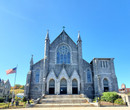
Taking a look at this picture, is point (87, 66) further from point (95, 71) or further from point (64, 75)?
point (64, 75)

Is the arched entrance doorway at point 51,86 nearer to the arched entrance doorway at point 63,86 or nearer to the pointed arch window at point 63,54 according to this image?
the arched entrance doorway at point 63,86

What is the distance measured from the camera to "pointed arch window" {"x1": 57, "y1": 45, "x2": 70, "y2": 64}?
34013mm

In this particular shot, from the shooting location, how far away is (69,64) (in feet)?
110

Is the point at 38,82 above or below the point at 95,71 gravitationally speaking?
below

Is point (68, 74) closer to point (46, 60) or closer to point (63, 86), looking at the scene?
point (63, 86)

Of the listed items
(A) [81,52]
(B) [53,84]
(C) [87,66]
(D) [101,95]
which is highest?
(A) [81,52]

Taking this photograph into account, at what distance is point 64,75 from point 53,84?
396 centimetres

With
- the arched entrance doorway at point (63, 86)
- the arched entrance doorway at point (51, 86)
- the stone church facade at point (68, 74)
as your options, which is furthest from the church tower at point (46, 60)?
the arched entrance doorway at point (63, 86)

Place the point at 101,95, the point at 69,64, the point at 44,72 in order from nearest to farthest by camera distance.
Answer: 1. the point at 101,95
2. the point at 44,72
3. the point at 69,64

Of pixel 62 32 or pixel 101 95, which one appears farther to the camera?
pixel 62 32

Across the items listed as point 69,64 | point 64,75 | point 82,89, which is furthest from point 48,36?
point 82,89

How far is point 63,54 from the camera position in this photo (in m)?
34.6

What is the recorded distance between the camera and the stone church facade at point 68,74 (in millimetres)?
30422

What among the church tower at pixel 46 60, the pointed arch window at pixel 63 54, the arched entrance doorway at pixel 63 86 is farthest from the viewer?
the pointed arch window at pixel 63 54
